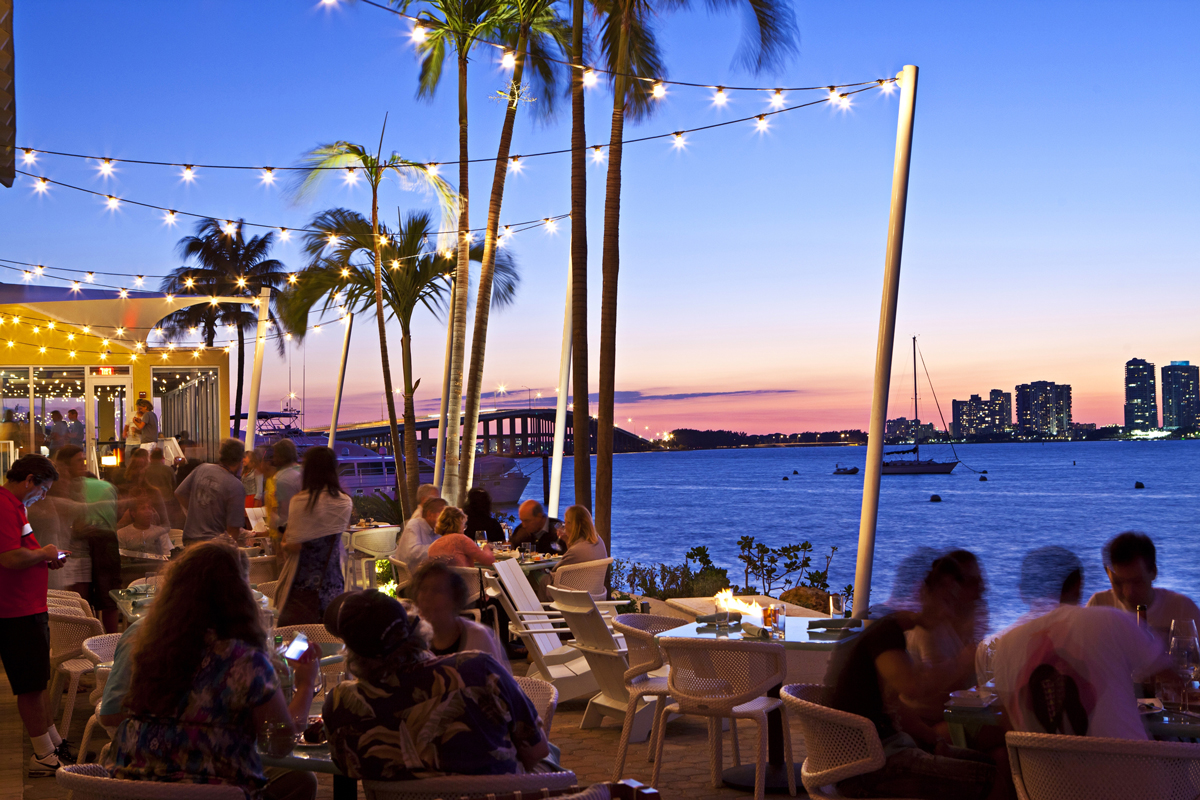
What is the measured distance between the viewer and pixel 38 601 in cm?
496

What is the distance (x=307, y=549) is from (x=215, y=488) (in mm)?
1427

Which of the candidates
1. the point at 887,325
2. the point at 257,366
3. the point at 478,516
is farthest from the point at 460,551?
the point at 257,366

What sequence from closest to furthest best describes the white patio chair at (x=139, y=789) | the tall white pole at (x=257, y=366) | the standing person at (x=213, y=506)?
the white patio chair at (x=139, y=789) < the standing person at (x=213, y=506) < the tall white pole at (x=257, y=366)

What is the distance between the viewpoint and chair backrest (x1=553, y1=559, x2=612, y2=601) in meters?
7.50

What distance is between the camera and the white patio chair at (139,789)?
97.9 inches

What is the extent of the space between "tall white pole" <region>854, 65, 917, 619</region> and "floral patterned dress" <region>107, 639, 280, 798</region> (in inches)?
205

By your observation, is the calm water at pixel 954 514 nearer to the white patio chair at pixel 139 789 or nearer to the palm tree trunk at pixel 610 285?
the palm tree trunk at pixel 610 285

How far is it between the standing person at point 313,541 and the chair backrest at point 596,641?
4.68 feet

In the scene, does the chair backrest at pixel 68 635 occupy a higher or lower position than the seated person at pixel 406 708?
lower

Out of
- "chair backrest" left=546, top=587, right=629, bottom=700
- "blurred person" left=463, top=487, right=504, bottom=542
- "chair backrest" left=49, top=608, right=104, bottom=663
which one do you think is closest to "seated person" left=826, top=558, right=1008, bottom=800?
"chair backrest" left=546, top=587, right=629, bottom=700

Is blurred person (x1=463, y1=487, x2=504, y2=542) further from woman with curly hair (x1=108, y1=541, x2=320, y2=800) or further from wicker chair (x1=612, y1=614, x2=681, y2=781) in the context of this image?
woman with curly hair (x1=108, y1=541, x2=320, y2=800)

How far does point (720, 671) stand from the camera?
15.4 feet

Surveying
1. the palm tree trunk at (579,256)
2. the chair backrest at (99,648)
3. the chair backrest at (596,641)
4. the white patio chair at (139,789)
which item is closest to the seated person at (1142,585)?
the chair backrest at (596,641)

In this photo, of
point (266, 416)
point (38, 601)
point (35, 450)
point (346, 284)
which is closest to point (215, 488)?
point (38, 601)
